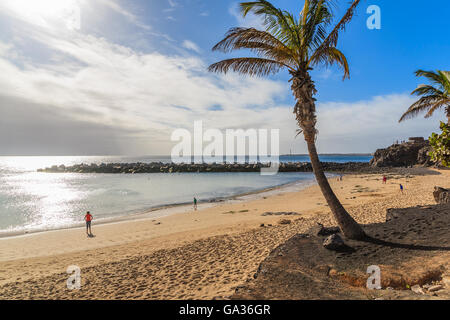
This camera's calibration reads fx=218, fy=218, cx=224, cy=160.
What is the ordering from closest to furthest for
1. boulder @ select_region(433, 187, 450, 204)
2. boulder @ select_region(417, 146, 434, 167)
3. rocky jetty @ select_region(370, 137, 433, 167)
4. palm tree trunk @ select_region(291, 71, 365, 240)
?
1. palm tree trunk @ select_region(291, 71, 365, 240)
2. boulder @ select_region(433, 187, 450, 204)
3. boulder @ select_region(417, 146, 434, 167)
4. rocky jetty @ select_region(370, 137, 433, 167)

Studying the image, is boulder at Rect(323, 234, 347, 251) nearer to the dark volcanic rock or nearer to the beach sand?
the dark volcanic rock

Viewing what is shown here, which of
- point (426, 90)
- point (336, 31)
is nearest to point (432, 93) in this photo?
point (426, 90)

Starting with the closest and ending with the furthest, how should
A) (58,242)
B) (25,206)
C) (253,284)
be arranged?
(253,284) → (58,242) → (25,206)

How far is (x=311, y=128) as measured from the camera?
7.11 meters

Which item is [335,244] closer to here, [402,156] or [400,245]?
[400,245]

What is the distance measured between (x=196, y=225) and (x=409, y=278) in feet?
40.4

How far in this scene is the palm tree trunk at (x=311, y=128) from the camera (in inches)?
277

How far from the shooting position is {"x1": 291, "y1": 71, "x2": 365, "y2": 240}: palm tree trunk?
277 inches

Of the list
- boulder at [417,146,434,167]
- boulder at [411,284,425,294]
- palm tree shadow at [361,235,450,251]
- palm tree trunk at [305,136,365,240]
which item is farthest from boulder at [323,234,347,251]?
boulder at [417,146,434,167]

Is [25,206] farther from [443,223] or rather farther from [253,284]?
[443,223]

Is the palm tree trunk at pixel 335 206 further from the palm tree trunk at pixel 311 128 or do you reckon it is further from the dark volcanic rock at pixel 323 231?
the dark volcanic rock at pixel 323 231

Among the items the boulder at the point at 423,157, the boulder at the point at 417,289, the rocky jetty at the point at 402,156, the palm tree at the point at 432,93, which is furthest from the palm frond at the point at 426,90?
the rocky jetty at the point at 402,156

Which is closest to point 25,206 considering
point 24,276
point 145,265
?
point 24,276

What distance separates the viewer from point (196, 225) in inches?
598
